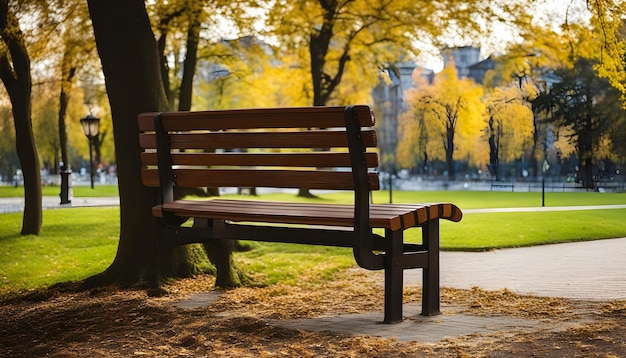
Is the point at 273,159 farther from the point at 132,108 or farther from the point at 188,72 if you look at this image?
the point at 188,72

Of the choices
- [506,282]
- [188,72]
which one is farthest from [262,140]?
[188,72]

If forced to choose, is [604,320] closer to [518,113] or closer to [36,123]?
[518,113]

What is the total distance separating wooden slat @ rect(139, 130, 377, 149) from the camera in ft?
16.5

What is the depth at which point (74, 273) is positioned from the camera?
8234 millimetres

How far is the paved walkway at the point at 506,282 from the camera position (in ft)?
17.0

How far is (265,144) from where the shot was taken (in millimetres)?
5371

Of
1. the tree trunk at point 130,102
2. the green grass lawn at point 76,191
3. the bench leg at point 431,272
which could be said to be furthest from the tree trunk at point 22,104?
the bench leg at point 431,272

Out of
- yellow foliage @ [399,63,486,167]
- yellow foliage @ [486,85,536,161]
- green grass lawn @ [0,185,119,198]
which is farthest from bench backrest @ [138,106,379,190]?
green grass lawn @ [0,185,119,198]

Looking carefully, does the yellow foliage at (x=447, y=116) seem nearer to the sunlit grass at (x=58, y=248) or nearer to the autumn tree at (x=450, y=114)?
the autumn tree at (x=450, y=114)

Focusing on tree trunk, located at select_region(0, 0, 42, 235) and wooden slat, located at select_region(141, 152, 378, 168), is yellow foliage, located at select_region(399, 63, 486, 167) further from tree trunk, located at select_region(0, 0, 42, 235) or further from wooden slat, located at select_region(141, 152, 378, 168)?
wooden slat, located at select_region(141, 152, 378, 168)

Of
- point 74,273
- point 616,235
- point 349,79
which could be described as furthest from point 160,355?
point 349,79

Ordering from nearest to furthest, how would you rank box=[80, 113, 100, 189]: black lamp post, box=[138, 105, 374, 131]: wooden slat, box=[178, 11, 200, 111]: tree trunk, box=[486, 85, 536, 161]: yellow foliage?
box=[138, 105, 374, 131]: wooden slat
box=[486, 85, 536, 161]: yellow foliage
box=[178, 11, 200, 111]: tree trunk
box=[80, 113, 100, 189]: black lamp post

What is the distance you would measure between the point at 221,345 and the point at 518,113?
24.7 ft

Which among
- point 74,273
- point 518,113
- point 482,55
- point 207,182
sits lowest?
point 74,273
